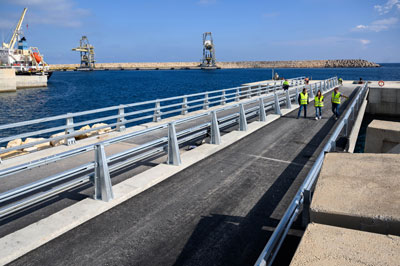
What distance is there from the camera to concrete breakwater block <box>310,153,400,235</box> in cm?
344

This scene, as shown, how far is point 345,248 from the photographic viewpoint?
3021 millimetres

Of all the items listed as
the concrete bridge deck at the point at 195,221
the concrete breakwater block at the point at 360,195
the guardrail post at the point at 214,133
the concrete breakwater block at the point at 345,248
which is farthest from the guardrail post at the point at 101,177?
the guardrail post at the point at 214,133

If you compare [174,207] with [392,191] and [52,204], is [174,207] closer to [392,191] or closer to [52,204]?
[52,204]

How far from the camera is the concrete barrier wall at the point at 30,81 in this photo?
85.1m

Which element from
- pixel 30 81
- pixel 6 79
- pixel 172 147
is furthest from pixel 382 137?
pixel 30 81

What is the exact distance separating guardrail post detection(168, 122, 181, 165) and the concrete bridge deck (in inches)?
16.0

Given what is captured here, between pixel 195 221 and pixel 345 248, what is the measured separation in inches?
120

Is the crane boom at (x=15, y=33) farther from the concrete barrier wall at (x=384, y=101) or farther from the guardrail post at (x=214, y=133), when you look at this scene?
the guardrail post at (x=214, y=133)

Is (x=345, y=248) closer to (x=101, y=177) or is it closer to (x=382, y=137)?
(x=101, y=177)

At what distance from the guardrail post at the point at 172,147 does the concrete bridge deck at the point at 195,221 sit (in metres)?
0.41

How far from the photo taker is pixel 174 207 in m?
6.22

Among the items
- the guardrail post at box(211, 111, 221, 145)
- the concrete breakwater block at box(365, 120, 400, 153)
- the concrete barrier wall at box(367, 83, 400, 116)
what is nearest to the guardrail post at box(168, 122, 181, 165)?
the guardrail post at box(211, 111, 221, 145)

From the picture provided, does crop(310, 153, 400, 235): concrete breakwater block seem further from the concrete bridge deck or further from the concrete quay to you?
the concrete quay

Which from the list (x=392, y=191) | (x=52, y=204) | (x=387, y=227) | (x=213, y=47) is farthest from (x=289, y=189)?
(x=213, y=47)
